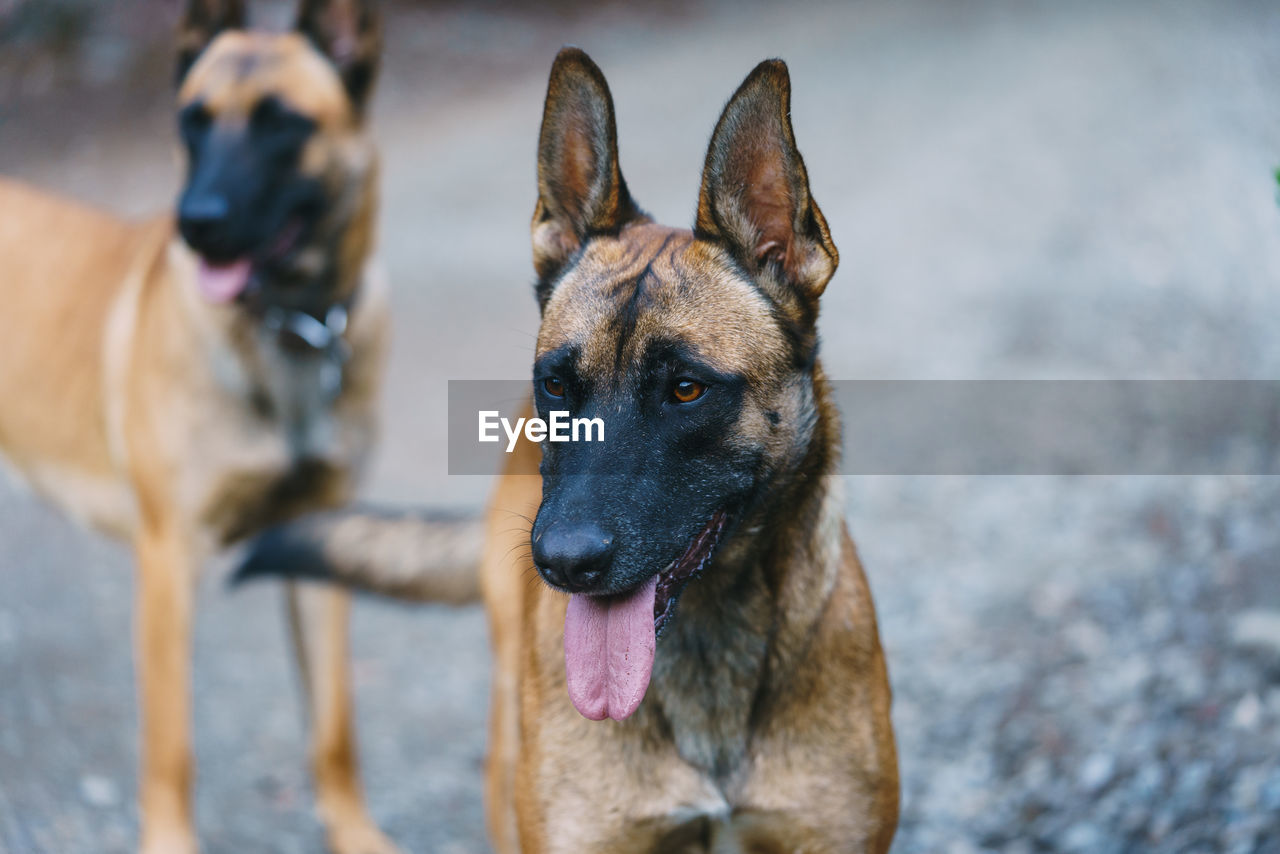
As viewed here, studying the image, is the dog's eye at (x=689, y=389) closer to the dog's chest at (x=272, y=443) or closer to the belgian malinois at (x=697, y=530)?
the belgian malinois at (x=697, y=530)

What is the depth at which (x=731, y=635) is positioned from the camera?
2.50 metres

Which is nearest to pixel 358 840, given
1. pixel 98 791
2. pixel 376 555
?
pixel 98 791

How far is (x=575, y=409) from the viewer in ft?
7.68

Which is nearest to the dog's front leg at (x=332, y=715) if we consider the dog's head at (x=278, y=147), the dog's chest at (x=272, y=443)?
the dog's chest at (x=272, y=443)

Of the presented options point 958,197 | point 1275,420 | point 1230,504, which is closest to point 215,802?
point 1230,504

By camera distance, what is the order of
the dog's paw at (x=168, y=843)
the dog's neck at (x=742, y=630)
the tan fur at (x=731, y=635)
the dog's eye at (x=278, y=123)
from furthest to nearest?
the dog's eye at (x=278, y=123)
the dog's paw at (x=168, y=843)
the dog's neck at (x=742, y=630)
the tan fur at (x=731, y=635)

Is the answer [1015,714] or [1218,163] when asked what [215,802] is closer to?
[1015,714]

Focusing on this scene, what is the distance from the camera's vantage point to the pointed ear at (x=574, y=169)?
2402 mm

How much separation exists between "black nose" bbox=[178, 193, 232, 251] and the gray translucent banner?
2335 millimetres

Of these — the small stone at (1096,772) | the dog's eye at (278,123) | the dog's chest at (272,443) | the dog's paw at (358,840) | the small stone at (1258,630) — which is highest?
the dog's eye at (278,123)

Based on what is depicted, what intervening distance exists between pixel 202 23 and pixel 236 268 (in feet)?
3.44

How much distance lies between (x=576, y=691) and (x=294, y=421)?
203 cm

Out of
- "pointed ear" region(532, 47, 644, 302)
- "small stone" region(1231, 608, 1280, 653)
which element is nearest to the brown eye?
"pointed ear" region(532, 47, 644, 302)

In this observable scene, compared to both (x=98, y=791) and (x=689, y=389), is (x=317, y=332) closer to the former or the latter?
(x=98, y=791)
